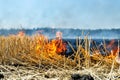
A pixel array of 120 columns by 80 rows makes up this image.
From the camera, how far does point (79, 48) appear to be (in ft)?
Answer: 19.2

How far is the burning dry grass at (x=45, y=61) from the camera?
16.3 ft

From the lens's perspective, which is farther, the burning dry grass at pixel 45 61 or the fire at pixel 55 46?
the fire at pixel 55 46

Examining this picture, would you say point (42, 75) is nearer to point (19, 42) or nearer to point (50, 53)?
point (50, 53)

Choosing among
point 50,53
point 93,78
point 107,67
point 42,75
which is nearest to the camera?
point 93,78

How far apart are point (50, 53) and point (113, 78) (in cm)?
229

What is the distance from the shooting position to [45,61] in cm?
599

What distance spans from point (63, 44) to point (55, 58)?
257 centimetres

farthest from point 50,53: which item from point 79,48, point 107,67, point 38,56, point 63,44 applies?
point 63,44

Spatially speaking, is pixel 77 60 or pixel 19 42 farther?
pixel 19 42

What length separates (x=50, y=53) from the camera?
21.6ft

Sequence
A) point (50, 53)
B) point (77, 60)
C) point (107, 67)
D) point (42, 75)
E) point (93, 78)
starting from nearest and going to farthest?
point (93, 78) → point (42, 75) → point (107, 67) → point (77, 60) → point (50, 53)

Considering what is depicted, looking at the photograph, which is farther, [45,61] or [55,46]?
[55,46]

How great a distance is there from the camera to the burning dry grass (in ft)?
16.3

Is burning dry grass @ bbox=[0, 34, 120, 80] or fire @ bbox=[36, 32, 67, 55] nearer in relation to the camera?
burning dry grass @ bbox=[0, 34, 120, 80]
